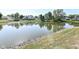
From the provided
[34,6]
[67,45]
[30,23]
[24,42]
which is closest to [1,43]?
[24,42]

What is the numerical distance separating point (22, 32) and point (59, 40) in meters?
0.35

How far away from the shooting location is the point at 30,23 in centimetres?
185

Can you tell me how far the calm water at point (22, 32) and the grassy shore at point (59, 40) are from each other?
0.04 meters

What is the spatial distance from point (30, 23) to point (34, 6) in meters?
0.16

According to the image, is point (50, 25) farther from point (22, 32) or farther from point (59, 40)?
point (22, 32)

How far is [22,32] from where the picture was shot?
1.85 m

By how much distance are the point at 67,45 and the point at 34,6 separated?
0.47 m

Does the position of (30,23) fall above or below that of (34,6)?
below

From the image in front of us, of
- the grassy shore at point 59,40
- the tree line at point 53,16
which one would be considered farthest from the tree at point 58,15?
the grassy shore at point 59,40

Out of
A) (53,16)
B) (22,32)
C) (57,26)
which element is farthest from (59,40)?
(22,32)

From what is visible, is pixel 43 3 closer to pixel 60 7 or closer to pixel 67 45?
pixel 60 7

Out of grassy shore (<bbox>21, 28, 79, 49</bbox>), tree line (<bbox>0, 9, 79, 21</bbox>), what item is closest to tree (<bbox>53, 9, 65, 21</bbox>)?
tree line (<bbox>0, 9, 79, 21</bbox>)
